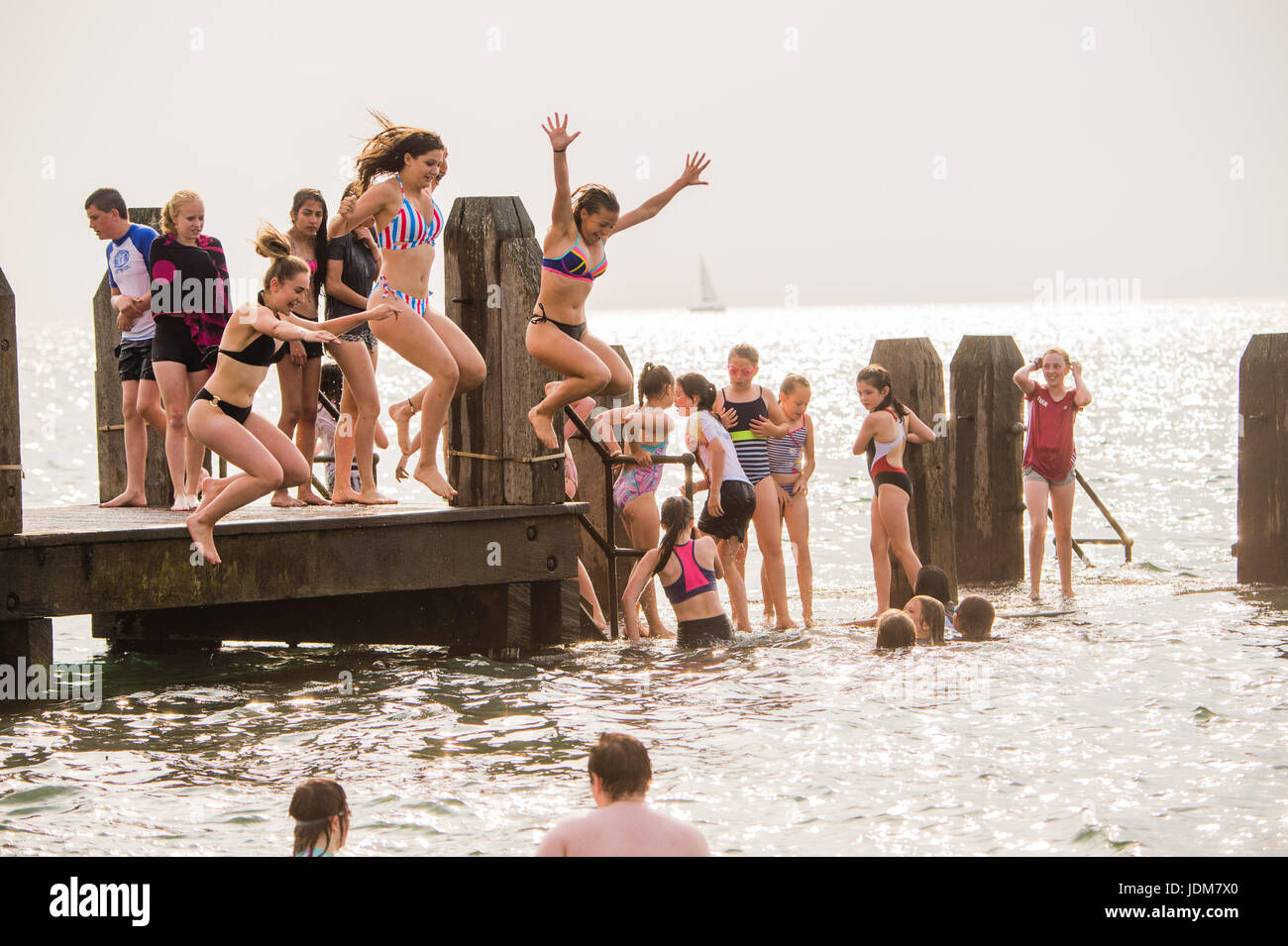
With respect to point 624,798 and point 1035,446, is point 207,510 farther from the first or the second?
point 1035,446

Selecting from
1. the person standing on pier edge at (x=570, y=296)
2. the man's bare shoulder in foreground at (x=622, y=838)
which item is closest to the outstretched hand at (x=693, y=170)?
the person standing on pier edge at (x=570, y=296)

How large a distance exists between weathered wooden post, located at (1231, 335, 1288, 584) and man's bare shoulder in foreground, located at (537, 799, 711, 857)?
8.89 m

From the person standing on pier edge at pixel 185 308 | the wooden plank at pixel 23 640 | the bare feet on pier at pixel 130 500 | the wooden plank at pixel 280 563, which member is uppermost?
the person standing on pier edge at pixel 185 308

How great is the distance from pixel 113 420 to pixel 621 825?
718 centimetres

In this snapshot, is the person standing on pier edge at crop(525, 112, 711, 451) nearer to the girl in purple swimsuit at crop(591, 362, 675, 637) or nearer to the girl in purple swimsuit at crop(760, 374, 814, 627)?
the girl in purple swimsuit at crop(591, 362, 675, 637)

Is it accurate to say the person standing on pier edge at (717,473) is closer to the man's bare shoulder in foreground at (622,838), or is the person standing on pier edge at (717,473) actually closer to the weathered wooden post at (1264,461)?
the weathered wooden post at (1264,461)

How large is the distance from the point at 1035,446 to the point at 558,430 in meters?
4.59

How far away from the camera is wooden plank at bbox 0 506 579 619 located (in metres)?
7.21

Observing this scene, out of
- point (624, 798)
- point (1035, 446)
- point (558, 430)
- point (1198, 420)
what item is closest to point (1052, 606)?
point (1035, 446)

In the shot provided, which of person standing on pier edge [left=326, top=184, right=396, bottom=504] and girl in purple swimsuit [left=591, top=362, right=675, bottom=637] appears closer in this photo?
person standing on pier edge [left=326, top=184, right=396, bottom=504]

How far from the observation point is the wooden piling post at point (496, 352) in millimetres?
8211

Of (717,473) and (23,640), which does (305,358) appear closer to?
(23,640)

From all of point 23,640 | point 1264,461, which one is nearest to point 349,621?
point 23,640

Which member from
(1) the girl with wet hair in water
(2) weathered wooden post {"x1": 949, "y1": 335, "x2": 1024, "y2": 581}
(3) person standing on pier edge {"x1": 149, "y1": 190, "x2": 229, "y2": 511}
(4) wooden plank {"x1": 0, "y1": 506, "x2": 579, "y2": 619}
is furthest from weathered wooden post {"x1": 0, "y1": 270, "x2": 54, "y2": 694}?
(2) weathered wooden post {"x1": 949, "y1": 335, "x2": 1024, "y2": 581}
